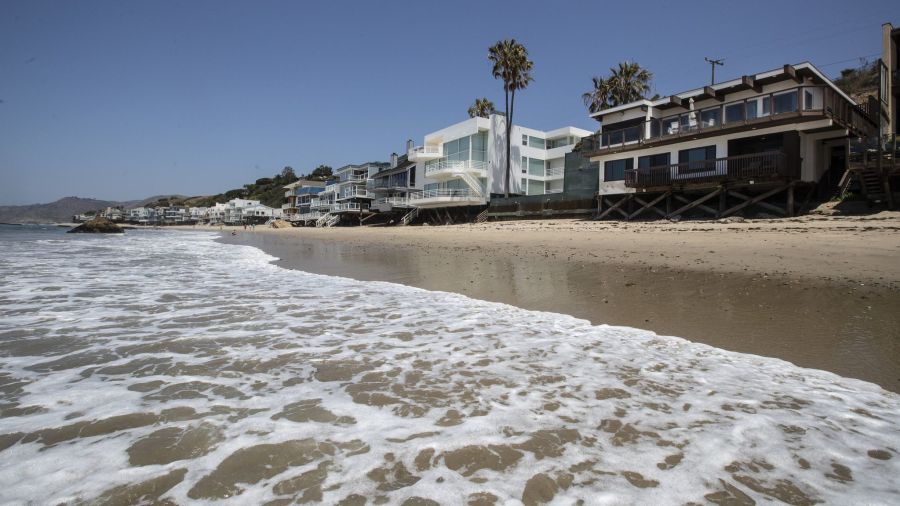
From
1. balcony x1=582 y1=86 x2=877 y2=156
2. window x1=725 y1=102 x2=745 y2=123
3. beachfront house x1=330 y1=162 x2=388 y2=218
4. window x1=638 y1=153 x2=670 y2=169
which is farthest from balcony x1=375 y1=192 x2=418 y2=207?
window x1=725 y1=102 x2=745 y2=123

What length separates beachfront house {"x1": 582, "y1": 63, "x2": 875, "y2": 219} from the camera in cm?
1997

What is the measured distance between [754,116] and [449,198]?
24.7 m

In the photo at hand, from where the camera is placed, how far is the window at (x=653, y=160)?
25284mm

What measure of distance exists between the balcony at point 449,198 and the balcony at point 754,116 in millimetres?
15315

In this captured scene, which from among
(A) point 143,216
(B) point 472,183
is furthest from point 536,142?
(A) point 143,216

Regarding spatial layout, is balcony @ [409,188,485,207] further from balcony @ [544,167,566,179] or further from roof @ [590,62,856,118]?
roof @ [590,62,856,118]

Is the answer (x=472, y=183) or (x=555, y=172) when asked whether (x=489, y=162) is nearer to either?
(x=472, y=183)

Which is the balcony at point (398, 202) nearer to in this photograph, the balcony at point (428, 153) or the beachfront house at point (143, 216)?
the balcony at point (428, 153)

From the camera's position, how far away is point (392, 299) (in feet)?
23.5

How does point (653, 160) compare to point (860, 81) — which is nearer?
point (653, 160)

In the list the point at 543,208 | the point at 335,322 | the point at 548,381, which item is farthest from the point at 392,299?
the point at 543,208

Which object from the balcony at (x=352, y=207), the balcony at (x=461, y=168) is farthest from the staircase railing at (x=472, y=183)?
the balcony at (x=352, y=207)

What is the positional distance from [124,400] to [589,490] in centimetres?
320

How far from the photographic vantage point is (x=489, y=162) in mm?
41344
